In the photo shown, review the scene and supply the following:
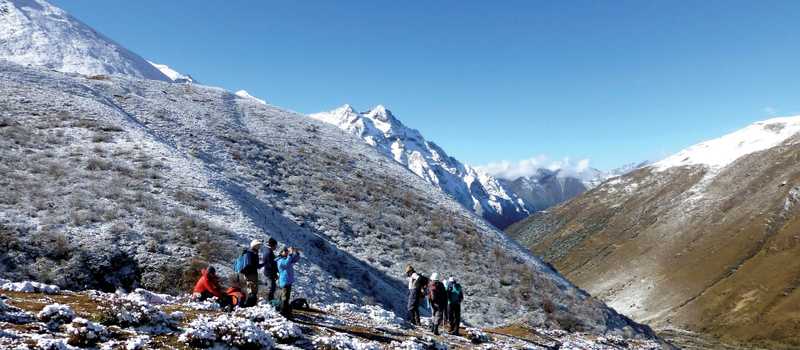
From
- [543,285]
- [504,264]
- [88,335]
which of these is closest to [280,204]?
[504,264]

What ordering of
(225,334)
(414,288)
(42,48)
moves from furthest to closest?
1. (42,48)
2. (414,288)
3. (225,334)

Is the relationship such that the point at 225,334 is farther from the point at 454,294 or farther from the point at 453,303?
the point at 453,303

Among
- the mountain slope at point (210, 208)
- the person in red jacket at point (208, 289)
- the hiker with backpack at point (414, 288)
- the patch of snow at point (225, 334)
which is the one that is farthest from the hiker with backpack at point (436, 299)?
the patch of snow at point (225, 334)

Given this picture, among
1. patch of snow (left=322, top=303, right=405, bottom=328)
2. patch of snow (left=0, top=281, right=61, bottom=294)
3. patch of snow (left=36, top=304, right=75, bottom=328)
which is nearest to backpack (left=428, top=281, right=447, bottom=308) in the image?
patch of snow (left=322, top=303, right=405, bottom=328)

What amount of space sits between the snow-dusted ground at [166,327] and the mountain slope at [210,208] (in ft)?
26.4

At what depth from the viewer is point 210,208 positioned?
35219 millimetres

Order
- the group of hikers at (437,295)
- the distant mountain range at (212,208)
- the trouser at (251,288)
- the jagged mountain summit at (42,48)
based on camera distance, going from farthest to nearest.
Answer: the jagged mountain summit at (42,48), the distant mountain range at (212,208), the group of hikers at (437,295), the trouser at (251,288)

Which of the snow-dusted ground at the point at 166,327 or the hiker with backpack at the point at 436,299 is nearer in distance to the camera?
the snow-dusted ground at the point at 166,327

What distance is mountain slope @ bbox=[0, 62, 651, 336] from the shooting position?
27781 millimetres

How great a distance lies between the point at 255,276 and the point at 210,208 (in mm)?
16936

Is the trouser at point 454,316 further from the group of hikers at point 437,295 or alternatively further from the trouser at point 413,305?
the trouser at point 413,305

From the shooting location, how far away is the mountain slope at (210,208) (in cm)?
2778

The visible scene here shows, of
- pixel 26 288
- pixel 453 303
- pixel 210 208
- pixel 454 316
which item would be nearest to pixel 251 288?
pixel 26 288

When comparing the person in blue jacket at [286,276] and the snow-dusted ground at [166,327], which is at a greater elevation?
the person in blue jacket at [286,276]
